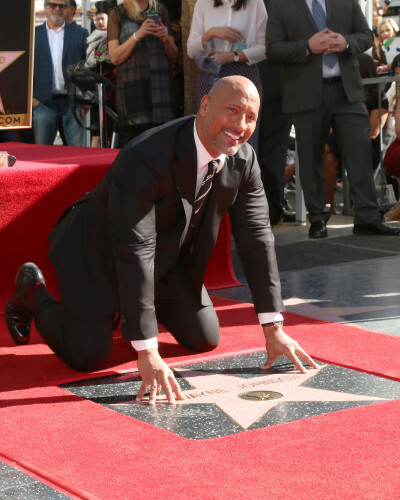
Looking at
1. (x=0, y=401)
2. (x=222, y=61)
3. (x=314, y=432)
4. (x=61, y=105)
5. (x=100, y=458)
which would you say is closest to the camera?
(x=100, y=458)

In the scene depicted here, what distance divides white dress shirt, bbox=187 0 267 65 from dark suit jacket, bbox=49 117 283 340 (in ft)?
9.13

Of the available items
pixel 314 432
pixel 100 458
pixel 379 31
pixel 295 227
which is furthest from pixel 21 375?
pixel 379 31

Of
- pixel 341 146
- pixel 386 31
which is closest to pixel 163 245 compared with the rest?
pixel 341 146

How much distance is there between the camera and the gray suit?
20.7ft

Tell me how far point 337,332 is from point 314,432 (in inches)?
49.9

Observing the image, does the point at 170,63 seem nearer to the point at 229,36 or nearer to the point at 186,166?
the point at 229,36

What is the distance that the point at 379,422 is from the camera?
2.82m

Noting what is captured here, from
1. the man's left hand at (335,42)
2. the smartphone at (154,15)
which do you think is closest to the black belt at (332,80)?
the man's left hand at (335,42)

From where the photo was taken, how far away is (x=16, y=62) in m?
4.36

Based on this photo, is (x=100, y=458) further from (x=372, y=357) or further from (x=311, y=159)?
(x=311, y=159)

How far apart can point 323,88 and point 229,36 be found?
756mm

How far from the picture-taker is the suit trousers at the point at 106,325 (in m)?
3.50

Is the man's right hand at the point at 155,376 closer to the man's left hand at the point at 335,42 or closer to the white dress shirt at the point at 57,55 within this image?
the man's left hand at the point at 335,42

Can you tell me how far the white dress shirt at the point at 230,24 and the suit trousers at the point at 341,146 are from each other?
0.56 meters
